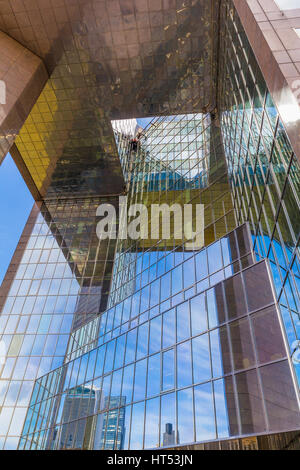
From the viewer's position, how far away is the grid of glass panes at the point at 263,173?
11.7m

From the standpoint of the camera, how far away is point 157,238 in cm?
2534

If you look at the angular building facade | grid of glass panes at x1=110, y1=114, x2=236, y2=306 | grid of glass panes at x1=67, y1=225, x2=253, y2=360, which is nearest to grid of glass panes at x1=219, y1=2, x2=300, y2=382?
the angular building facade

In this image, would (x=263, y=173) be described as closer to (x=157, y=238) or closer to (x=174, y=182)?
(x=157, y=238)

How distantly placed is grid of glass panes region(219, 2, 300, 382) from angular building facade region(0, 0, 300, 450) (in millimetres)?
110

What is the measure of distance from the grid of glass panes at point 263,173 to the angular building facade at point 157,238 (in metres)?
0.11

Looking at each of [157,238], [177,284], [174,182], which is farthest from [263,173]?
[174,182]

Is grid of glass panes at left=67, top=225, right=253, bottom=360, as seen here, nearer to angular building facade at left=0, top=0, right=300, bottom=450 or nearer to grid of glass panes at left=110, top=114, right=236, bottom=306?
angular building facade at left=0, top=0, right=300, bottom=450

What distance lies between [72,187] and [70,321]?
18250 millimetres

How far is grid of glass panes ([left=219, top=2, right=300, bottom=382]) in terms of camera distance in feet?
38.2

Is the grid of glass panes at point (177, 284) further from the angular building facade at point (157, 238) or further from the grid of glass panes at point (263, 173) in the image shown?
the grid of glass panes at point (263, 173)

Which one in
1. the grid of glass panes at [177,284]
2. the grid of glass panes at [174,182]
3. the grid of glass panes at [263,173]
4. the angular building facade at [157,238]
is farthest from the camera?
the grid of glass panes at [174,182]

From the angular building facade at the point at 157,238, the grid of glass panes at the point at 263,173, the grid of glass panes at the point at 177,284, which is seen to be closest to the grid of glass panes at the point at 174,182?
the angular building facade at the point at 157,238

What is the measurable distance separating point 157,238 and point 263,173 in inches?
466

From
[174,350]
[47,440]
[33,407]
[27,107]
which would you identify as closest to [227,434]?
[174,350]
